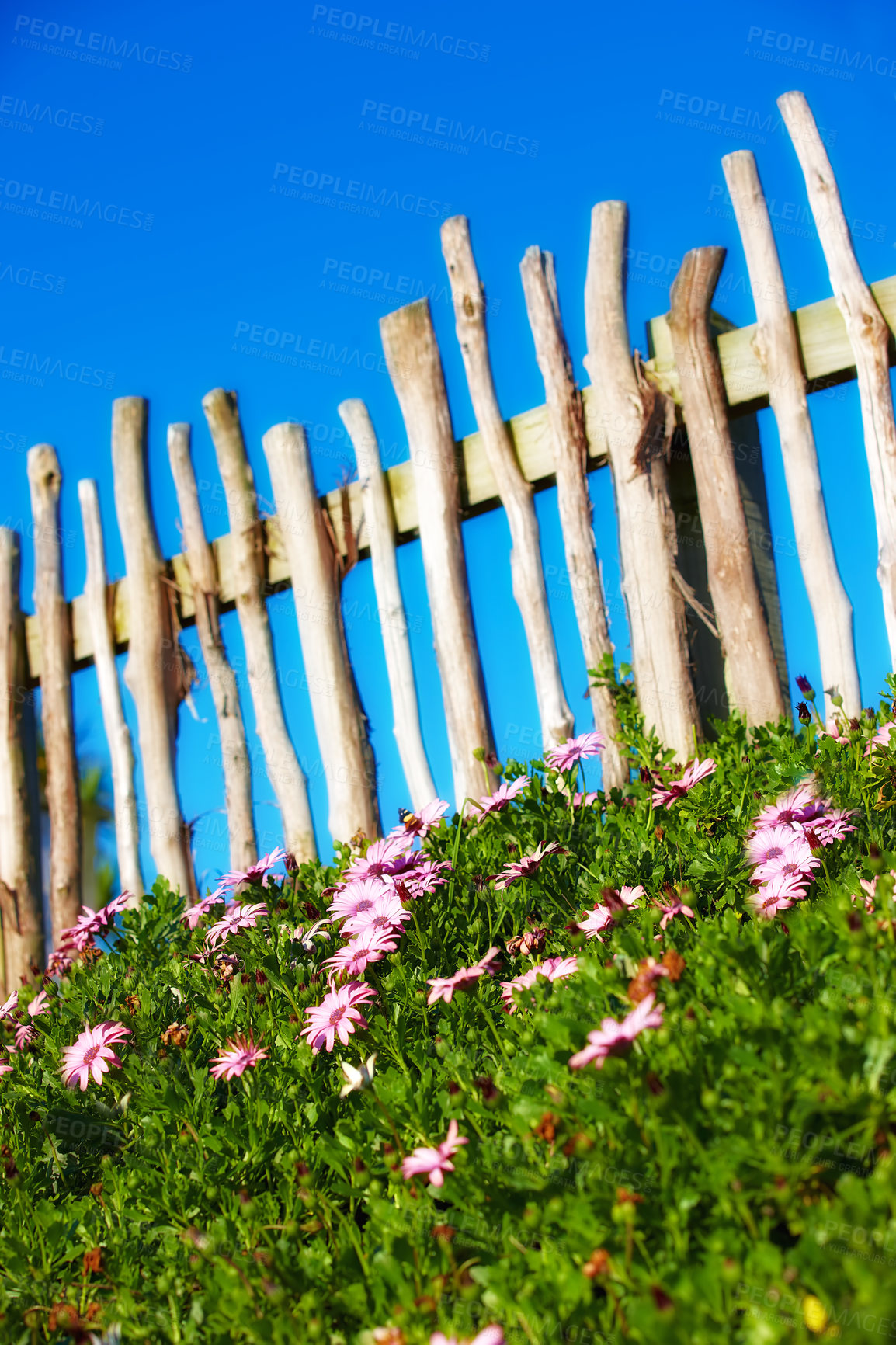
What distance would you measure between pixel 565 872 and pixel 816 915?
904 millimetres

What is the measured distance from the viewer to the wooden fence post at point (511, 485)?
4.02 m

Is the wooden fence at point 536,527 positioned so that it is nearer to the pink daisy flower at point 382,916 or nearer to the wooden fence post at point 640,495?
the wooden fence post at point 640,495

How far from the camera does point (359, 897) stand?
8.12 ft

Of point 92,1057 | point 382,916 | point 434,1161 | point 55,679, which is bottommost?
point 434,1161

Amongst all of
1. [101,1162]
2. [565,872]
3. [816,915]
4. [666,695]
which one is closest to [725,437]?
[666,695]

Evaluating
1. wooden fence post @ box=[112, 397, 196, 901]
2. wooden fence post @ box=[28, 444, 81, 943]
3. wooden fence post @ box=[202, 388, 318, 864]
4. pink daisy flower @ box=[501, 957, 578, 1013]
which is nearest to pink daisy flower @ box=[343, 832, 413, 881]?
pink daisy flower @ box=[501, 957, 578, 1013]

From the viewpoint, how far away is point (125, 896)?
3.34 meters

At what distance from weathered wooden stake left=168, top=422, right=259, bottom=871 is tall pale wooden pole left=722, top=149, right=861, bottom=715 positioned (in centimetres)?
262

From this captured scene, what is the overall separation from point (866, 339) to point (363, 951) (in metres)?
2.78

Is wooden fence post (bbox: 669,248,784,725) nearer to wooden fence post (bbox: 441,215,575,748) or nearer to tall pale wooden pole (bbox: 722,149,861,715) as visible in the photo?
tall pale wooden pole (bbox: 722,149,861,715)

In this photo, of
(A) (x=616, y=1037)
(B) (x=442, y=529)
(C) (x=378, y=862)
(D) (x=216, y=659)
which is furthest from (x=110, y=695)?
(A) (x=616, y=1037)

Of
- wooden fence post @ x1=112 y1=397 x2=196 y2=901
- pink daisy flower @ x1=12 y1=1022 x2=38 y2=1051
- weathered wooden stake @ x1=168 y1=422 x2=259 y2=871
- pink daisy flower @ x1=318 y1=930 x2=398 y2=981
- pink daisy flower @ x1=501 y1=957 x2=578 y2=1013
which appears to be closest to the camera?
pink daisy flower @ x1=501 y1=957 x2=578 y2=1013

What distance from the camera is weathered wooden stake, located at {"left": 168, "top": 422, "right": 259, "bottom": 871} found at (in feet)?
15.5

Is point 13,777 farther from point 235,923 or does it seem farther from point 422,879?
point 422,879
